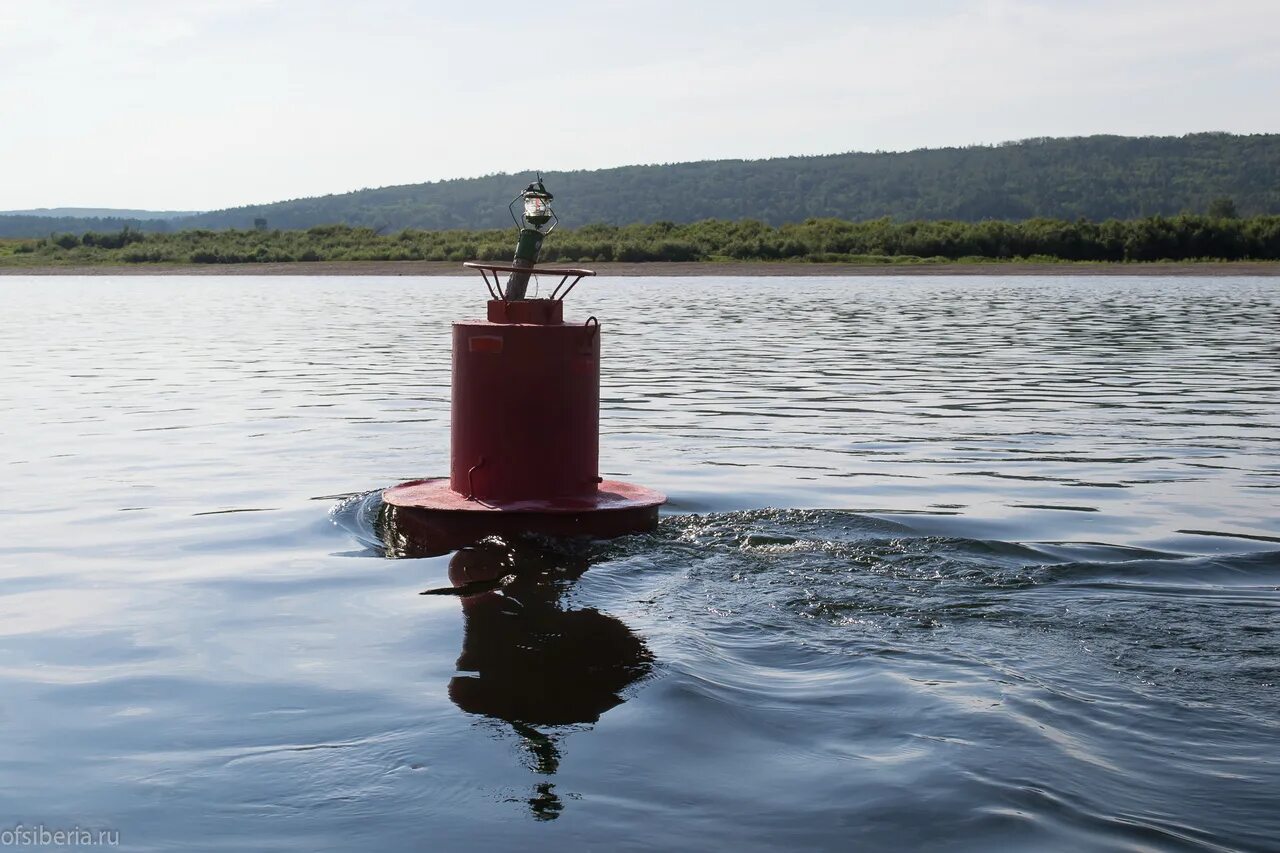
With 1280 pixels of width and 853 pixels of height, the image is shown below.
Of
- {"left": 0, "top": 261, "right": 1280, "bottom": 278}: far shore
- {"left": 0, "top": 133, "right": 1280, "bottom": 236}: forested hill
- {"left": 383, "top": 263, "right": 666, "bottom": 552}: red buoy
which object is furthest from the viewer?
{"left": 0, "top": 133, "right": 1280, "bottom": 236}: forested hill

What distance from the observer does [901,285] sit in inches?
1839

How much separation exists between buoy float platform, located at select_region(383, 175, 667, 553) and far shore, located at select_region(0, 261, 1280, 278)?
49945 millimetres

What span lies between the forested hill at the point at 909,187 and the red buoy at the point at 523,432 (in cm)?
14282

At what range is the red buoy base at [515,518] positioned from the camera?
266 inches

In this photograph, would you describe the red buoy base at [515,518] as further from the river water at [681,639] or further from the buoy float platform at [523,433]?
the river water at [681,639]

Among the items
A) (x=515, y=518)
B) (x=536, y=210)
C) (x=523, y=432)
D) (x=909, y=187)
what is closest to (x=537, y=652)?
(x=515, y=518)

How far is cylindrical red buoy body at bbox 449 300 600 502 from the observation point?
6.76 m

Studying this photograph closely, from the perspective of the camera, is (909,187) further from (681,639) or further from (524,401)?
(681,639)

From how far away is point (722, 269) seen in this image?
59281 mm

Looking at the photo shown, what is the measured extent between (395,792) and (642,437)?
7.85m

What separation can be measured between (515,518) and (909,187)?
158328 millimetres

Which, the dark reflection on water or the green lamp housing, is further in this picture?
the green lamp housing

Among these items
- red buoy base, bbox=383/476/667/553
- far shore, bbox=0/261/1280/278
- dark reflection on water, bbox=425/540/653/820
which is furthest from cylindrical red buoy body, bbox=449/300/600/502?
far shore, bbox=0/261/1280/278

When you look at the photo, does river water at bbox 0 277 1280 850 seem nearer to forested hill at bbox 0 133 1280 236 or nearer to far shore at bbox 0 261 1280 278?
far shore at bbox 0 261 1280 278
